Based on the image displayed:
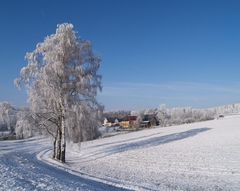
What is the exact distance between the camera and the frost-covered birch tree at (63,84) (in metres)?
32.1

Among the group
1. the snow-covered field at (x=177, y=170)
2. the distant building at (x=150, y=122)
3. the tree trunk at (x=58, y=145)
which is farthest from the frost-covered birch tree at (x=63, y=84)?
the distant building at (x=150, y=122)

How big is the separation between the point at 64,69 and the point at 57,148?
26.6ft

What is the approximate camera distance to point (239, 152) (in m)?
30.9

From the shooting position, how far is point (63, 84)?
3275 cm

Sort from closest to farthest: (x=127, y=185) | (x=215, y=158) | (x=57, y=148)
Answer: (x=127, y=185) < (x=215, y=158) < (x=57, y=148)

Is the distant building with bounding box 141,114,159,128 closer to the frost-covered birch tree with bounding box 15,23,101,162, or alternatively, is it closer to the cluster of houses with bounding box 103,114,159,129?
the cluster of houses with bounding box 103,114,159,129

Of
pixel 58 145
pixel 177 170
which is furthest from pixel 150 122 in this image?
pixel 177 170

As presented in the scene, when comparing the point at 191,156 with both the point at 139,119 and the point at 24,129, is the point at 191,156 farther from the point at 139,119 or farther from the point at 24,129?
the point at 139,119

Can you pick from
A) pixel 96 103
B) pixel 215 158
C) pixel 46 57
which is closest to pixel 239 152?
pixel 215 158

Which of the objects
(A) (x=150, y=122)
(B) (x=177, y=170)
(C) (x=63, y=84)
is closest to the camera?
(B) (x=177, y=170)

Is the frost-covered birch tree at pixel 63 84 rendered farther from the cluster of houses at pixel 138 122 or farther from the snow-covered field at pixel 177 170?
the cluster of houses at pixel 138 122

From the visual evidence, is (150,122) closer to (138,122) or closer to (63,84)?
(138,122)

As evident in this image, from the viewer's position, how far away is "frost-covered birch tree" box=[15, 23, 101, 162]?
32125 mm

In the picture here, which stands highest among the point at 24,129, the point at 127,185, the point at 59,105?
the point at 59,105
